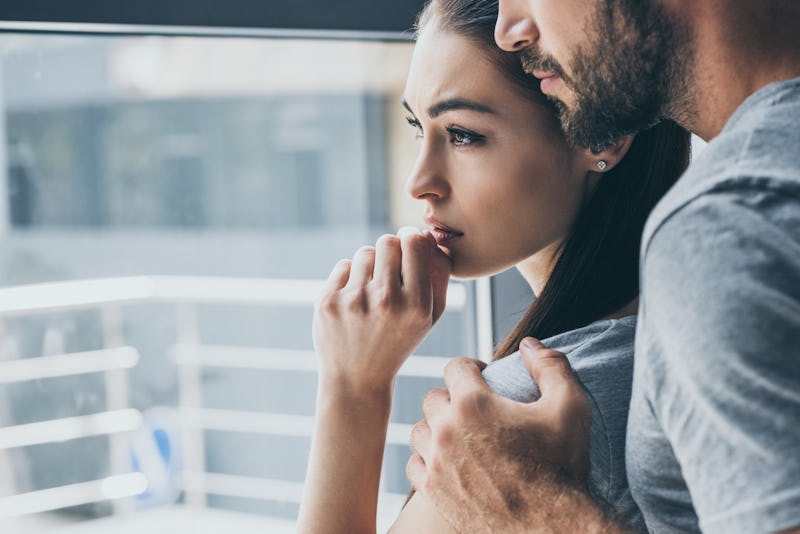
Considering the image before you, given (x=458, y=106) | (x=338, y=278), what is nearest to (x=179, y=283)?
(x=338, y=278)

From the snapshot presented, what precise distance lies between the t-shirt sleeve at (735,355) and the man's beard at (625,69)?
283 millimetres

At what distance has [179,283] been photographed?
3264 mm

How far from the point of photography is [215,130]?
136 inches

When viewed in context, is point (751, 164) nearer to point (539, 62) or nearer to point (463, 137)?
point (539, 62)

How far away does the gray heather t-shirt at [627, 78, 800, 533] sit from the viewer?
47 centimetres

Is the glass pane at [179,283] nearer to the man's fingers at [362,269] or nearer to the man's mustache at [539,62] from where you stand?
the man's fingers at [362,269]

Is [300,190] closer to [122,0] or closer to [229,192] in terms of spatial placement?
[229,192]

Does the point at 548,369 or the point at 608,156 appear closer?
the point at 548,369

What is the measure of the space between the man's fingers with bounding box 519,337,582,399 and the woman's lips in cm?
27

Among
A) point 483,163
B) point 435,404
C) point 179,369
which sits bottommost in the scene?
point 179,369

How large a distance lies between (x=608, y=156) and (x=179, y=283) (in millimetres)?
2469

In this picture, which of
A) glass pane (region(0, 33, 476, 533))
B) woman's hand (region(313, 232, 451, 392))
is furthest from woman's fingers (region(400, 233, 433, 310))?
glass pane (region(0, 33, 476, 533))

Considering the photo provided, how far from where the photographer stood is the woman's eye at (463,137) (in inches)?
43.6

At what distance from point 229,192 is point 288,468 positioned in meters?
1.25
